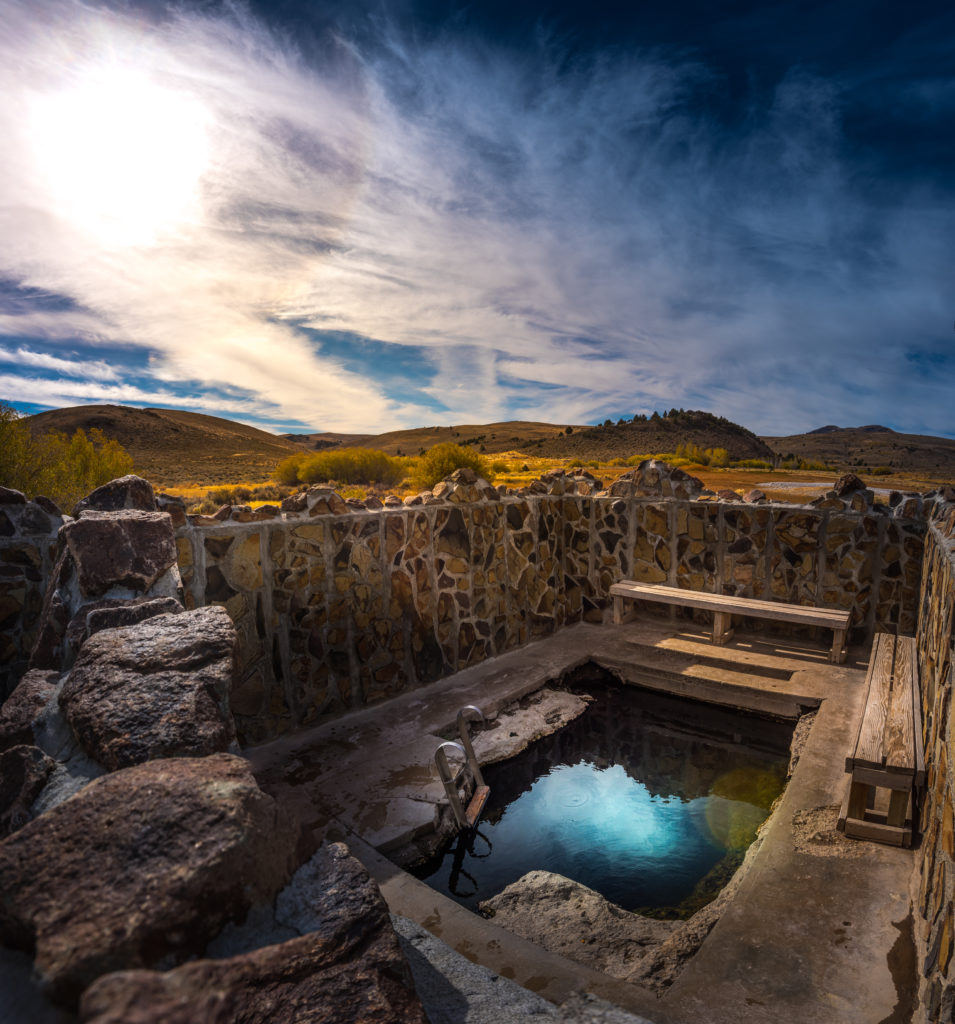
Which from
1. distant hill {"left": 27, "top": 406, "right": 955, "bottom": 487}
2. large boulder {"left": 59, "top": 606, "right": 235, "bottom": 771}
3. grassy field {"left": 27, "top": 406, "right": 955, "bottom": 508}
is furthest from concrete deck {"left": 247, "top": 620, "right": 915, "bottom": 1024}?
distant hill {"left": 27, "top": 406, "right": 955, "bottom": 487}

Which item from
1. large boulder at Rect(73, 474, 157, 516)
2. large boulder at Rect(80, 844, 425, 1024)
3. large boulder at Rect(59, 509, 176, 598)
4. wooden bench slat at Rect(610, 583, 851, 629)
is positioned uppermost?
large boulder at Rect(73, 474, 157, 516)

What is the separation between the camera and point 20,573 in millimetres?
4062

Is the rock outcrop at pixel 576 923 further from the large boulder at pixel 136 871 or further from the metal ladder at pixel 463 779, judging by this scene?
the large boulder at pixel 136 871

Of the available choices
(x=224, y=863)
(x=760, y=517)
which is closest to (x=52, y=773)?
(x=224, y=863)

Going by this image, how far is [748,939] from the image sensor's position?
2.83 meters

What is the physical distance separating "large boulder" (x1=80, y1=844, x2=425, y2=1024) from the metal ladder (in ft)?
7.98

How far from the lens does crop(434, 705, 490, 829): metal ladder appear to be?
13.3ft

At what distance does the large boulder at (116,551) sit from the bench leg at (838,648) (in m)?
5.85

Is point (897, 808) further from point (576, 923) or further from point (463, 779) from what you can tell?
point (463, 779)

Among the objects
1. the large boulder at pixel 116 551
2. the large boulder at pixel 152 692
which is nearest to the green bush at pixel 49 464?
the large boulder at pixel 116 551

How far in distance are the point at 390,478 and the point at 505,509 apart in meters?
18.1

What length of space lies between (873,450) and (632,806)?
130 feet

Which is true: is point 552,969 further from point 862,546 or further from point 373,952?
Result: point 862,546

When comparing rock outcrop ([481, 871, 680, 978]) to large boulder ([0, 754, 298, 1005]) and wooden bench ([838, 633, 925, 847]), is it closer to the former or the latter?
wooden bench ([838, 633, 925, 847])
